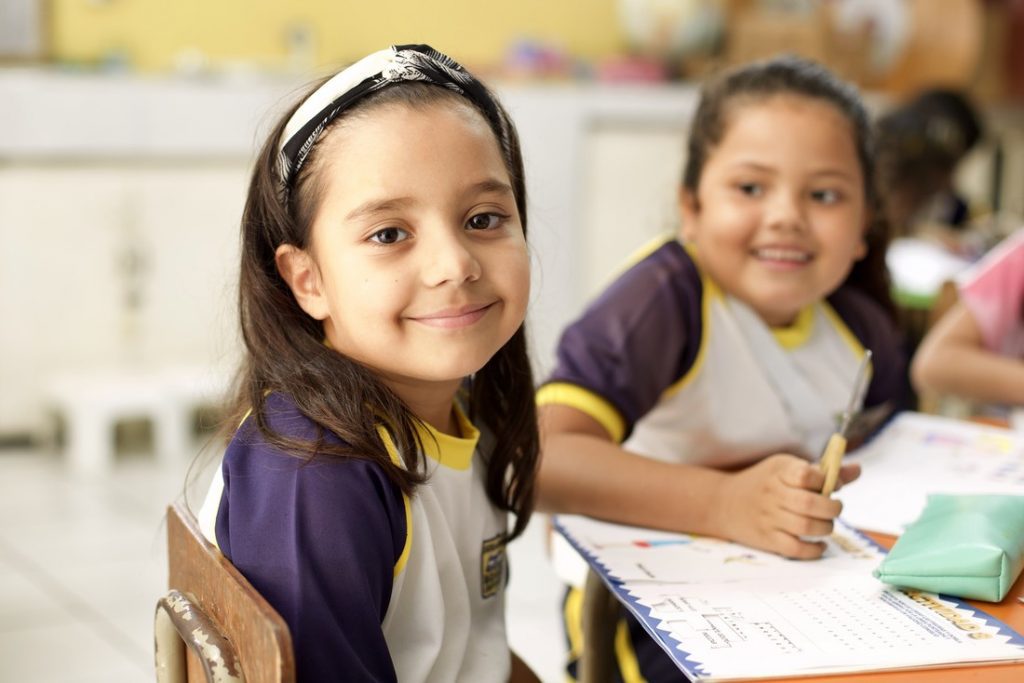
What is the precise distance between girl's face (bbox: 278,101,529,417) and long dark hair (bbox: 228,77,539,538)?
17 millimetres

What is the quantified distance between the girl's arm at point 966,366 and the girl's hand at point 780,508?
25.8 inches

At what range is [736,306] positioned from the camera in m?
1.34

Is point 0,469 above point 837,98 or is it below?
below

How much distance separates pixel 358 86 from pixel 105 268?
9.56 ft

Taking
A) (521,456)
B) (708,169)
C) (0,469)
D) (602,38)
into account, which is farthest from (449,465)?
(602,38)

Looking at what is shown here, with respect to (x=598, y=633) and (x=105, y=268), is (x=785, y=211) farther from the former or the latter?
(x=105, y=268)

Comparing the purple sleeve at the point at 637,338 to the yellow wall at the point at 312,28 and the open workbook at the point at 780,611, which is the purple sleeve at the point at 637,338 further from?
the yellow wall at the point at 312,28

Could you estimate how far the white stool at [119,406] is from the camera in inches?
133

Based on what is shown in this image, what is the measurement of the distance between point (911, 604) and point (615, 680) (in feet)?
1.42

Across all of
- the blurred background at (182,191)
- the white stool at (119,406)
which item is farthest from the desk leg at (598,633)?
the white stool at (119,406)

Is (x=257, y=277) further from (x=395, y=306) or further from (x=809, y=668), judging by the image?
(x=809, y=668)

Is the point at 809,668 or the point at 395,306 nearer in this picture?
the point at 809,668

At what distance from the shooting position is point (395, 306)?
87 cm

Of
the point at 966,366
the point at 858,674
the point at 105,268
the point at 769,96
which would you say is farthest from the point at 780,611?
the point at 105,268
